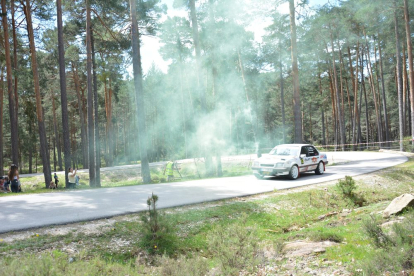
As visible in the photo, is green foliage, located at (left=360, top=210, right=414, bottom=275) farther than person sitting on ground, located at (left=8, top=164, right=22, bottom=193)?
No

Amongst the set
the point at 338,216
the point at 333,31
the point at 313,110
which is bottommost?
Result: the point at 338,216

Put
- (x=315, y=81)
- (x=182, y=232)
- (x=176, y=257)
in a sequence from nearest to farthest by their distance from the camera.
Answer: (x=176, y=257) → (x=182, y=232) → (x=315, y=81)

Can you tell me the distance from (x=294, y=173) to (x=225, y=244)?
10126mm

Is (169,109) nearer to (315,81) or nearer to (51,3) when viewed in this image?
(315,81)

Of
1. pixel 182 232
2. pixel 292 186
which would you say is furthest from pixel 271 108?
pixel 182 232

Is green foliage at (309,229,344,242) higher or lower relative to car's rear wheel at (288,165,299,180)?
lower

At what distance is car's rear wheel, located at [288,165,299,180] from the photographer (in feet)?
46.8

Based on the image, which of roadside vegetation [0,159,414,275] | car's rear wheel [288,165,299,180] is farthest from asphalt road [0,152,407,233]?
car's rear wheel [288,165,299,180]

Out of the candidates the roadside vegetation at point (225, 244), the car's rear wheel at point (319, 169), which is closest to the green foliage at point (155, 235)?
the roadside vegetation at point (225, 244)

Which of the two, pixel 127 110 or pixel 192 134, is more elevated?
pixel 127 110

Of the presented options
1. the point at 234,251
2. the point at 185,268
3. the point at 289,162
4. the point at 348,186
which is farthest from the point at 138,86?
the point at 185,268

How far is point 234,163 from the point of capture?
30391 millimetres

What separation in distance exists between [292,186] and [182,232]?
21.7 ft

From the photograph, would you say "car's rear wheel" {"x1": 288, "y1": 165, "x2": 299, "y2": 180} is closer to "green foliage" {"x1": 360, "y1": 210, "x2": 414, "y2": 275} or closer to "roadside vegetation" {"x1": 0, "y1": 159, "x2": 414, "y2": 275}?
"roadside vegetation" {"x1": 0, "y1": 159, "x2": 414, "y2": 275}
